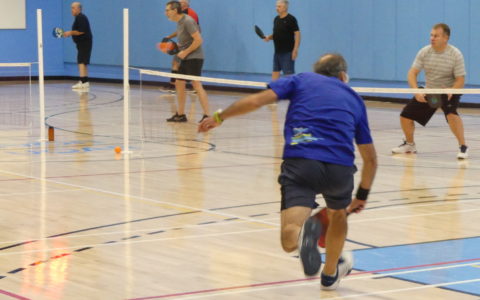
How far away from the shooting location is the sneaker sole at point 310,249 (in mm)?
5746

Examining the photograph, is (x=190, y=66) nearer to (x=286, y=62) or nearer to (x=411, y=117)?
(x=286, y=62)

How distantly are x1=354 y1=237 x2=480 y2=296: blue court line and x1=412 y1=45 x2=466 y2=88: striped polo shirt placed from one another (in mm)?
5158

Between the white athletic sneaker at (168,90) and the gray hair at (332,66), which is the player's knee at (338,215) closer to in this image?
the gray hair at (332,66)

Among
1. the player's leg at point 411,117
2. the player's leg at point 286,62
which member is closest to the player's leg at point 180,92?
the player's leg at point 286,62

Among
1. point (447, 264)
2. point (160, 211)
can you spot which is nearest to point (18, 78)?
point (160, 211)

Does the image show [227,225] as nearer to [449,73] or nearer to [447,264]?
[447,264]

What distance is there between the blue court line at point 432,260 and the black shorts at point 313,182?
936mm

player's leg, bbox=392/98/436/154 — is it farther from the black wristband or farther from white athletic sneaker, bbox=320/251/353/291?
the black wristband

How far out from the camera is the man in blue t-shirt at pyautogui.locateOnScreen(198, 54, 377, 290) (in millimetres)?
6082

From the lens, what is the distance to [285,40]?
20.9 m

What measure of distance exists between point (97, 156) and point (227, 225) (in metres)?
4.80

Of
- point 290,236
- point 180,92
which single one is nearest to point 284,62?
point 180,92

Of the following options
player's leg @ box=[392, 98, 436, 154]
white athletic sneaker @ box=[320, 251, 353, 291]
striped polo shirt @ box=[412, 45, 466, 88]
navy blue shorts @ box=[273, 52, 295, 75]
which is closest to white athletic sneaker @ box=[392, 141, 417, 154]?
player's leg @ box=[392, 98, 436, 154]

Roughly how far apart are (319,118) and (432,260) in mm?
1763
